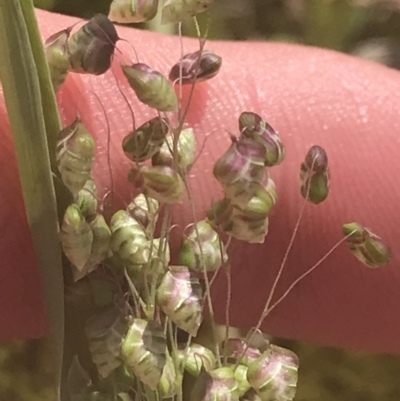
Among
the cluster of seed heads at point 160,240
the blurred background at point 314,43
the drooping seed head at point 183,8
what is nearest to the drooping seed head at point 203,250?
the cluster of seed heads at point 160,240

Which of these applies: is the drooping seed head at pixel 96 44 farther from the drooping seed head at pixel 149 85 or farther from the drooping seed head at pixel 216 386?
the drooping seed head at pixel 216 386

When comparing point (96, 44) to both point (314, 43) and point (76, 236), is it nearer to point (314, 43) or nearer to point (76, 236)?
point (76, 236)

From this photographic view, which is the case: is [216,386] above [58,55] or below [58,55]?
below

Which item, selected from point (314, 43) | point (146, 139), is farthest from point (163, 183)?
point (314, 43)

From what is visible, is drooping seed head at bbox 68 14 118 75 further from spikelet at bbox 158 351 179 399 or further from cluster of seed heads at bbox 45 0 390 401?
spikelet at bbox 158 351 179 399

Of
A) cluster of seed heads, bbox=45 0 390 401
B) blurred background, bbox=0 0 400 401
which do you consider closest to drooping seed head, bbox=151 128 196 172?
cluster of seed heads, bbox=45 0 390 401

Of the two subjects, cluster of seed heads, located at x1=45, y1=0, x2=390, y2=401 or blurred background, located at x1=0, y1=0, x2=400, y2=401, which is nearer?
cluster of seed heads, located at x1=45, y1=0, x2=390, y2=401
